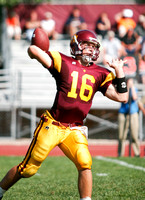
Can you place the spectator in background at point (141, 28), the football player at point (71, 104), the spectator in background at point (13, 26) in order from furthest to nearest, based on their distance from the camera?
1. the spectator in background at point (13, 26)
2. the spectator in background at point (141, 28)
3. the football player at point (71, 104)

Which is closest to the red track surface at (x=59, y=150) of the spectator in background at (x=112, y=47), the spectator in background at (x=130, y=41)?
the spectator in background at (x=112, y=47)

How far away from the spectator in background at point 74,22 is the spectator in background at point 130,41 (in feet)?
5.50

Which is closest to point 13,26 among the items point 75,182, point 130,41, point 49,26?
point 49,26

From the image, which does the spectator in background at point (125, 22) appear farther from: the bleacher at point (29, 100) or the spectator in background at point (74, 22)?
the bleacher at point (29, 100)

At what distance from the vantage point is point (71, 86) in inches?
166

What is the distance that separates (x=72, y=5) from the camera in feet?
54.3

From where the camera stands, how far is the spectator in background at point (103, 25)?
14.8 meters

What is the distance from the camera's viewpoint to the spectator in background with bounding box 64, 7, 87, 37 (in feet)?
48.8

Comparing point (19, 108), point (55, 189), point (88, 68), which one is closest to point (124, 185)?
point (55, 189)

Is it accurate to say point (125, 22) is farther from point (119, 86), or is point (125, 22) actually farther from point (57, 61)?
point (57, 61)

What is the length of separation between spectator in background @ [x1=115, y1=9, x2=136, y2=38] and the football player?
1042 centimetres

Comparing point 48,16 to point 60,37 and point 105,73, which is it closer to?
point 60,37

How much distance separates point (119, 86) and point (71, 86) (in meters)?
0.52

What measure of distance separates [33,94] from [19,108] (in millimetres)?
940
